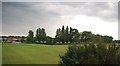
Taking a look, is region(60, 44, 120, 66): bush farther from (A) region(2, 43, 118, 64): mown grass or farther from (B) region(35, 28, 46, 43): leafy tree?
(B) region(35, 28, 46, 43): leafy tree

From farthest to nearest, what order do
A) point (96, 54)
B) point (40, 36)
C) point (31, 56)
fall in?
1. point (40, 36)
2. point (31, 56)
3. point (96, 54)

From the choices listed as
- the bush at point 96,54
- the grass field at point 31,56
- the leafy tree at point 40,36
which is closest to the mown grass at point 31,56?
the grass field at point 31,56

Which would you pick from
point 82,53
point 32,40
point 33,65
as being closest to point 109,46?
point 82,53

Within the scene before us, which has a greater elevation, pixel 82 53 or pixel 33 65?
pixel 82 53

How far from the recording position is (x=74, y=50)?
19156mm

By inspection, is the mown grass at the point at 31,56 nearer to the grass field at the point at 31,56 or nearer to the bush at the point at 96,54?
the grass field at the point at 31,56

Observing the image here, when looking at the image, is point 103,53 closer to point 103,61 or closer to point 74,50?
point 103,61

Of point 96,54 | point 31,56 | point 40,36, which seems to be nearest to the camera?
point 96,54

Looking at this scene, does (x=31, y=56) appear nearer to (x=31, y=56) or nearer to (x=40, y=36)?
(x=31, y=56)

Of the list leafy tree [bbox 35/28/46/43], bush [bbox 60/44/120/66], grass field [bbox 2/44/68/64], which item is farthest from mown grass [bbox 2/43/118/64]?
leafy tree [bbox 35/28/46/43]

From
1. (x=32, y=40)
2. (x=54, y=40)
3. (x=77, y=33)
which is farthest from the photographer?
(x=32, y=40)

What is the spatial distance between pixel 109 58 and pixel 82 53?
2.00m

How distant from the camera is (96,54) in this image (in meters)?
17.9

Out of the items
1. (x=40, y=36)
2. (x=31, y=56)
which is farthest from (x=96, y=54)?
(x=40, y=36)
